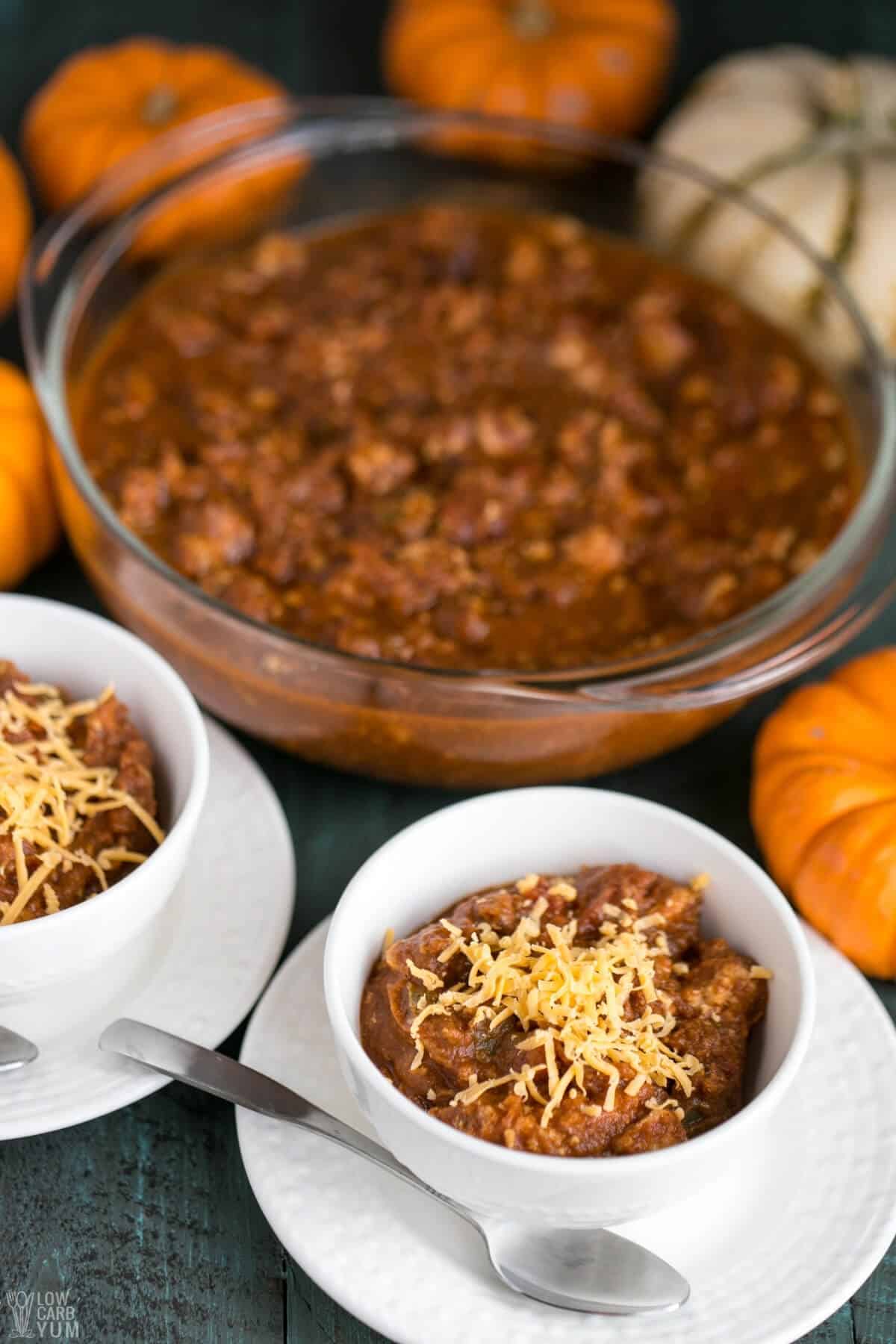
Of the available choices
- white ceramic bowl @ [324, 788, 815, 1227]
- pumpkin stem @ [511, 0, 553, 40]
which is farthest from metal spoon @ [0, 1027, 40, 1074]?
pumpkin stem @ [511, 0, 553, 40]

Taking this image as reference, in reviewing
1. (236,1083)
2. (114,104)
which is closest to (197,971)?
(236,1083)

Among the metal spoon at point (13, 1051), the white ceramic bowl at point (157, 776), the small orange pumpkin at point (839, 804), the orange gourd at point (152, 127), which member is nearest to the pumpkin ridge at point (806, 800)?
the small orange pumpkin at point (839, 804)

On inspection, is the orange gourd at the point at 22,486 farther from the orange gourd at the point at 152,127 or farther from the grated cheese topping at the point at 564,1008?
the grated cheese topping at the point at 564,1008

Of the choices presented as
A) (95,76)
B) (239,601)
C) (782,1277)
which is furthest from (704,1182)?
(95,76)

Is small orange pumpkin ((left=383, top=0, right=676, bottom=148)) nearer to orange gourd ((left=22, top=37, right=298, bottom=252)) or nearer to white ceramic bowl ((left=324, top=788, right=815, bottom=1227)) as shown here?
orange gourd ((left=22, top=37, right=298, bottom=252))

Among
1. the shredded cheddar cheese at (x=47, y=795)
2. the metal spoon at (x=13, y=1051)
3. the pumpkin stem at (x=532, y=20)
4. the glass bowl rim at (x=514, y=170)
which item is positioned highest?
the pumpkin stem at (x=532, y=20)

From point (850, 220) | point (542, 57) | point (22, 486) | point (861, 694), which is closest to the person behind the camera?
point (861, 694)

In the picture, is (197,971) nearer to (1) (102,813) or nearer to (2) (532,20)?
(1) (102,813)
